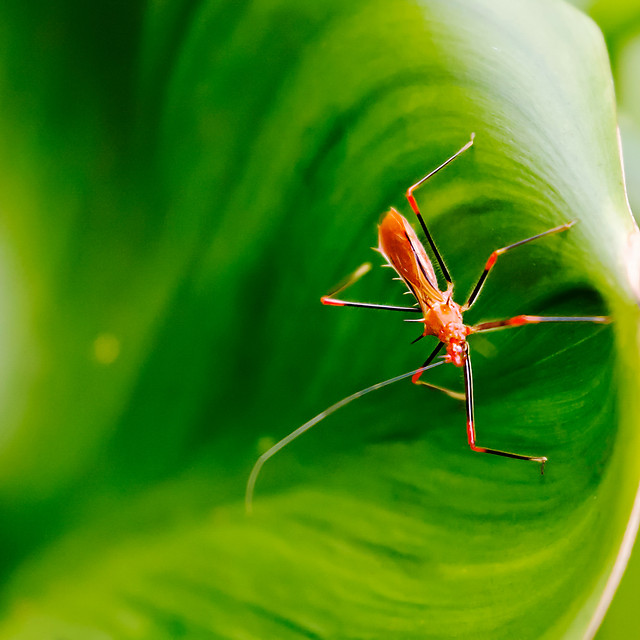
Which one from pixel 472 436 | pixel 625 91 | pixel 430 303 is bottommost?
pixel 472 436

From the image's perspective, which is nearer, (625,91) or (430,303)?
(430,303)

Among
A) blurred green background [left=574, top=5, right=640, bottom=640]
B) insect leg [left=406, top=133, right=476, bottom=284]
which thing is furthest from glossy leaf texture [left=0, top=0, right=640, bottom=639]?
blurred green background [left=574, top=5, right=640, bottom=640]

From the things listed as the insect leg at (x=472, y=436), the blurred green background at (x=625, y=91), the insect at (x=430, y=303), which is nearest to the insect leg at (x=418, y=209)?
the insect at (x=430, y=303)

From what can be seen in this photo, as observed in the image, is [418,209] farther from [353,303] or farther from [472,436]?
[472,436]

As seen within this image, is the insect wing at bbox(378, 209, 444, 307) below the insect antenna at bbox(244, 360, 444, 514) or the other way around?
the other way around

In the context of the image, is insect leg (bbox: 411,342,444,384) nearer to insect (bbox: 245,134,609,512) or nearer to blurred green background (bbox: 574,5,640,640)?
insect (bbox: 245,134,609,512)

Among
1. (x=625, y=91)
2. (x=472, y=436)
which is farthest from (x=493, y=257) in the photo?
(x=625, y=91)
